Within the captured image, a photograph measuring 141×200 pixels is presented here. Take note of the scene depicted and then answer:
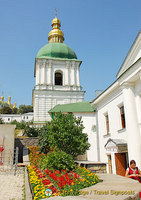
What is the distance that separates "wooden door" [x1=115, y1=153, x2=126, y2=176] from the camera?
12.5m

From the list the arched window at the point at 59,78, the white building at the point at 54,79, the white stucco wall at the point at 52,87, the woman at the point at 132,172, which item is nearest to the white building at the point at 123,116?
the woman at the point at 132,172

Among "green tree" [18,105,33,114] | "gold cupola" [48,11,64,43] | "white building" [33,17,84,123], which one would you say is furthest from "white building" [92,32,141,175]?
"green tree" [18,105,33,114]

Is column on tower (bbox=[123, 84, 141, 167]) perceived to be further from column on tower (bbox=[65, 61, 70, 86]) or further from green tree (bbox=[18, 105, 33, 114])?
green tree (bbox=[18, 105, 33, 114])

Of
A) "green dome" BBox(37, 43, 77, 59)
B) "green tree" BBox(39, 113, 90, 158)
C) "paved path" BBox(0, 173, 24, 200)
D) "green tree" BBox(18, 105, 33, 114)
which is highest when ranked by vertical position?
"green dome" BBox(37, 43, 77, 59)

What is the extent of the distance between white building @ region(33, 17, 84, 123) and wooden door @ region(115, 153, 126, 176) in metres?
20.4

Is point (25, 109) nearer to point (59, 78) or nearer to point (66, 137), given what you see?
point (59, 78)

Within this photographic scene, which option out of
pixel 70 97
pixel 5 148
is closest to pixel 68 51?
pixel 70 97

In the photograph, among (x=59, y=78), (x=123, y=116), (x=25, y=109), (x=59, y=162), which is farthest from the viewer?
(x=25, y=109)

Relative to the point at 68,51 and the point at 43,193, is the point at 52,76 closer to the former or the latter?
the point at 68,51

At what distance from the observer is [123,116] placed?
1317cm

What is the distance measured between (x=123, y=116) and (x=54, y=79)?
2281 cm

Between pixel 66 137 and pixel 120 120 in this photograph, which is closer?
pixel 120 120

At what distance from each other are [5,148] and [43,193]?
12.5 meters

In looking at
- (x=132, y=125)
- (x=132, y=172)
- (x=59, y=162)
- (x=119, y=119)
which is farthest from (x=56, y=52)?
(x=132, y=172)
